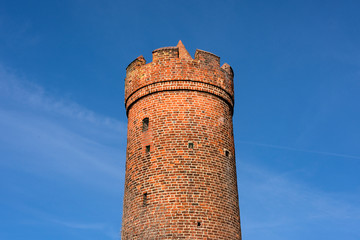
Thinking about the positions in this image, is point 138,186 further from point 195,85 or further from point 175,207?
point 195,85

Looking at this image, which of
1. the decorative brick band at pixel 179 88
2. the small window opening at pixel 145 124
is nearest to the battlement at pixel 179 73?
the decorative brick band at pixel 179 88

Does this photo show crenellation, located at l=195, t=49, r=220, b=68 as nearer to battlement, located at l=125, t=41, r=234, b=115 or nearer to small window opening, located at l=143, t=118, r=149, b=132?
battlement, located at l=125, t=41, r=234, b=115

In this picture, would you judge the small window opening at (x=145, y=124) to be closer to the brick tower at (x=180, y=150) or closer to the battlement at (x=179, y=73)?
the brick tower at (x=180, y=150)

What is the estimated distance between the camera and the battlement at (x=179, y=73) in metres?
14.1

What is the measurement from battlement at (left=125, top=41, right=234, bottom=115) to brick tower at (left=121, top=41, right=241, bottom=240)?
0.10 feet

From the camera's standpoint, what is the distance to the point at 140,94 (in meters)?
14.6

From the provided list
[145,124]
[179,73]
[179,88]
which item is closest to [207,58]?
[179,73]

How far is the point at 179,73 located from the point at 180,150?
2805 mm

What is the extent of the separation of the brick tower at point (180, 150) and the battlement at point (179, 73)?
0.03 metres

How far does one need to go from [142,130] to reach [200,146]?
7.15 feet

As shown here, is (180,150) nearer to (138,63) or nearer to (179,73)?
(179,73)

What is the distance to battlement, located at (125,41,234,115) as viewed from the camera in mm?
14133

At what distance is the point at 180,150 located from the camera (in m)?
13.1
